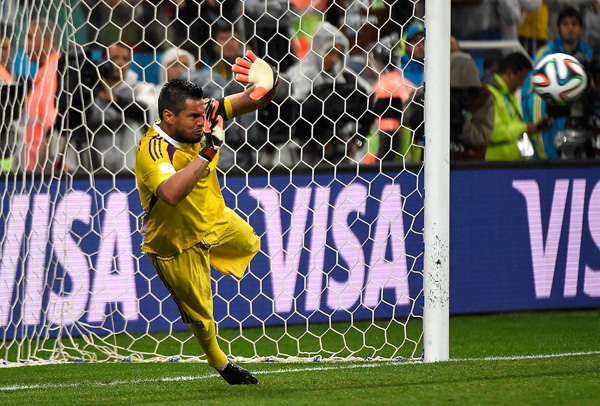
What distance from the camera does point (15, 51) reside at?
19.4 feet

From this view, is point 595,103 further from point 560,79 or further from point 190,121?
point 190,121

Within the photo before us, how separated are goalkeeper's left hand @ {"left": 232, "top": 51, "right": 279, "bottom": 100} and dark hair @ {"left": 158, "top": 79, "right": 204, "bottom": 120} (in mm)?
267

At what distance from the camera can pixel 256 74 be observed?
4.30 m

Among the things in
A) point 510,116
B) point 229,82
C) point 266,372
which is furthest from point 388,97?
point 266,372

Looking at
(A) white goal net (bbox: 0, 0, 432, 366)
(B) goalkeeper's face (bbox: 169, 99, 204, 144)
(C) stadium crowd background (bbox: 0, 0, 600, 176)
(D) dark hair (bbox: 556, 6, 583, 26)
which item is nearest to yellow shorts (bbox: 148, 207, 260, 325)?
(B) goalkeeper's face (bbox: 169, 99, 204, 144)

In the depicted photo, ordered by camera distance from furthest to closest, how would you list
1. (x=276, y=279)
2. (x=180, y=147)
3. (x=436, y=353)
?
(x=276, y=279) < (x=436, y=353) < (x=180, y=147)

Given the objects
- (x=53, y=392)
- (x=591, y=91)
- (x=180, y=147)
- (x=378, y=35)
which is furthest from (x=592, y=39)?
(x=53, y=392)

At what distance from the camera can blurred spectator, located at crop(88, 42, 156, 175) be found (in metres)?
6.15

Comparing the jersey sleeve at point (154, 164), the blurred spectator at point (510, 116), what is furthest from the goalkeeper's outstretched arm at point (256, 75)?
the blurred spectator at point (510, 116)

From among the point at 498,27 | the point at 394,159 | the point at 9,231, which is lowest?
the point at 9,231

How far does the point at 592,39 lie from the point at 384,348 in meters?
2.97

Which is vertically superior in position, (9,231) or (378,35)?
(378,35)

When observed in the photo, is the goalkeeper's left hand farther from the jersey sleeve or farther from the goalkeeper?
the jersey sleeve

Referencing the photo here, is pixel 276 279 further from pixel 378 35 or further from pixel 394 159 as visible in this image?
pixel 378 35
